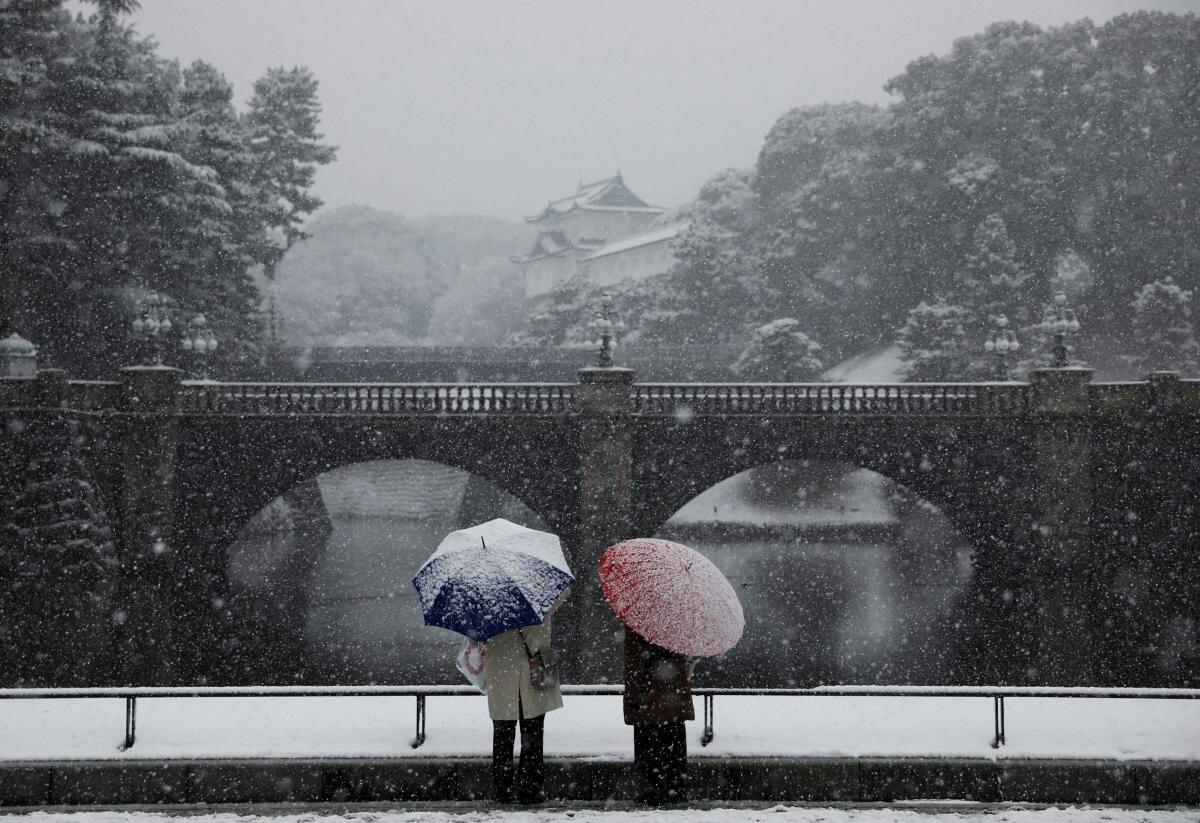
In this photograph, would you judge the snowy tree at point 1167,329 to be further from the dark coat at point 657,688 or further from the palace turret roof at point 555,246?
the palace turret roof at point 555,246

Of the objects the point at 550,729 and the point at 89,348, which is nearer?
the point at 550,729

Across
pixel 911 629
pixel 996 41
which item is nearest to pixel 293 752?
pixel 911 629

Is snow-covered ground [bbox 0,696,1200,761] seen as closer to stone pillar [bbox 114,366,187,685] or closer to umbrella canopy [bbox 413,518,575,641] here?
umbrella canopy [bbox 413,518,575,641]

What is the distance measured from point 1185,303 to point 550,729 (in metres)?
41.2

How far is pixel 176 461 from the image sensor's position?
26156 millimetres

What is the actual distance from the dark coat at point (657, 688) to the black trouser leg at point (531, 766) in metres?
0.68

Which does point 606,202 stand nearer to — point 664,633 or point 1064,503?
point 1064,503

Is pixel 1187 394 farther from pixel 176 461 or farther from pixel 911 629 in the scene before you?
pixel 176 461

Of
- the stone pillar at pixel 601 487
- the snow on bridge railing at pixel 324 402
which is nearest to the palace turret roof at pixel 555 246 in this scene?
the snow on bridge railing at pixel 324 402

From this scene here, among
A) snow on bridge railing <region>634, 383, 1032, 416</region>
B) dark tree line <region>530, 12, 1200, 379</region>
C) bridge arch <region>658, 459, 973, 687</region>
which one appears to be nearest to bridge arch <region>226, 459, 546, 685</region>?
bridge arch <region>658, 459, 973, 687</region>

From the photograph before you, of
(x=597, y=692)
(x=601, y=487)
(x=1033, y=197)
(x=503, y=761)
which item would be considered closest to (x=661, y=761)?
(x=503, y=761)

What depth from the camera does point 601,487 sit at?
2642cm

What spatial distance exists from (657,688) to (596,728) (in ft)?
5.50

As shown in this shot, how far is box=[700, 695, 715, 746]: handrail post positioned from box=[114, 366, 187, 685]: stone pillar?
67.9 feet
